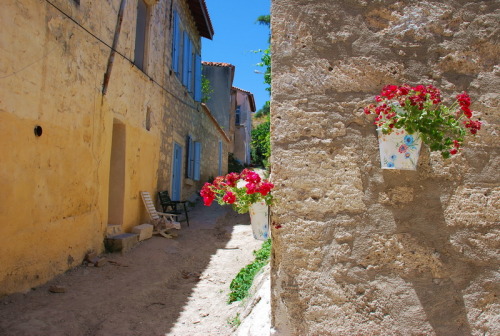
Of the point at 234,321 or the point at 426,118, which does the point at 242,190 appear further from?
the point at 234,321

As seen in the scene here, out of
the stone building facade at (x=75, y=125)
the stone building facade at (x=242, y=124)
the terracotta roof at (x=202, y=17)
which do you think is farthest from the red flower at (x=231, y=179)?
the stone building facade at (x=242, y=124)

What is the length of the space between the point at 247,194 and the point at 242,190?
6cm

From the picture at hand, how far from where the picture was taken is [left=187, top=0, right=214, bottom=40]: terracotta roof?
1118 cm

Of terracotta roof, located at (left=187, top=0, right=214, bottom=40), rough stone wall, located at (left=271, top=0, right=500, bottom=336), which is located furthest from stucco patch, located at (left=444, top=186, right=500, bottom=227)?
terracotta roof, located at (left=187, top=0, right=214, bottom=40)

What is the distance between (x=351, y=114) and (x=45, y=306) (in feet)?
11.4

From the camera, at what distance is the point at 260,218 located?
2.55m

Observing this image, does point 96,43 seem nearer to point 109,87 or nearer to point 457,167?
point 109,87

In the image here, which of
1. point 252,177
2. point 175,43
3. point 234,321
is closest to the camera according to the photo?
point 252,177

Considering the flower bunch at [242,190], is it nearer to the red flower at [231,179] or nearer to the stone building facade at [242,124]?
the red flower at [231,179]

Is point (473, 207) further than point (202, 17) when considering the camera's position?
No

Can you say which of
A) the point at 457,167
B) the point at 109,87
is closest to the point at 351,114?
the point at 457,167

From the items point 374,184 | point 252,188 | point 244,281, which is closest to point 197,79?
point 244,281

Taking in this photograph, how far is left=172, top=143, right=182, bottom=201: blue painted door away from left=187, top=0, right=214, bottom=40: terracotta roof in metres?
4.05

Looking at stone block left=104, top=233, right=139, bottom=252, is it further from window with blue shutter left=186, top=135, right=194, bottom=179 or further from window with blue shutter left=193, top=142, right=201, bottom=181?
window with blue shutter left=193, top=142, right=201, bottom=181
